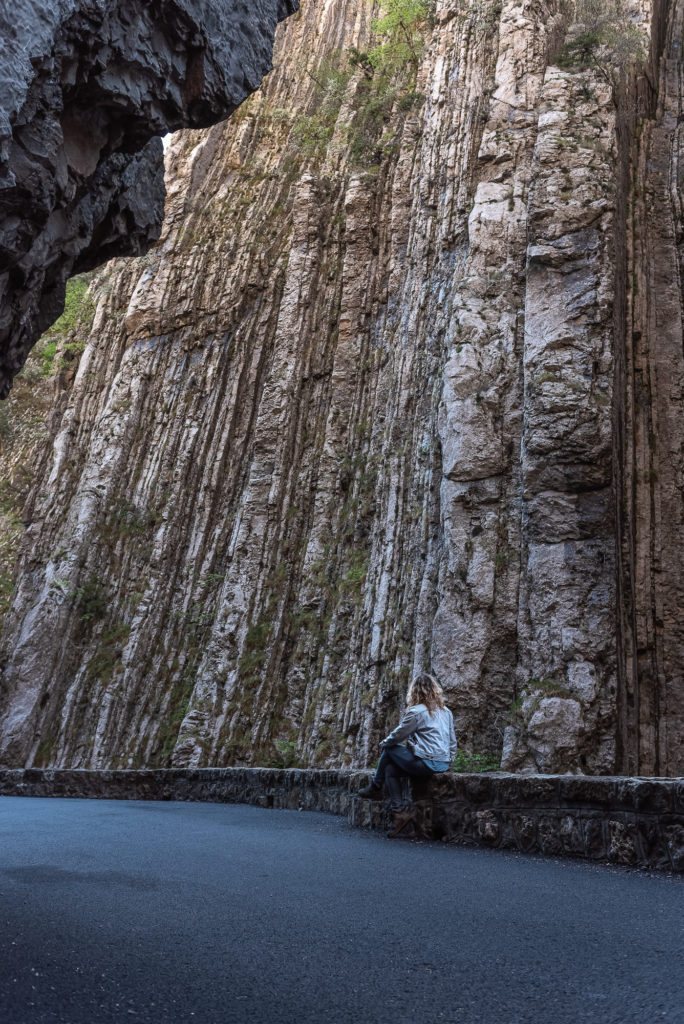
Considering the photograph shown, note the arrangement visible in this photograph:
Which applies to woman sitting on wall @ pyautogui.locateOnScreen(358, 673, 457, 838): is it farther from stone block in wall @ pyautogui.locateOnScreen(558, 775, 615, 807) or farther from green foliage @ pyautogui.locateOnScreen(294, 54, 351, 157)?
green foliage @ pyautogui.locateOnScreen(294, 54, 351, 157)

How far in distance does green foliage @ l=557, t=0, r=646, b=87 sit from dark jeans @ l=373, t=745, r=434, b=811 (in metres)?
12.9

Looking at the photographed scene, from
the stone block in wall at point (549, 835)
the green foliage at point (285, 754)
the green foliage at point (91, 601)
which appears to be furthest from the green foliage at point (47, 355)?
the stone block in wall at point (549, 835)

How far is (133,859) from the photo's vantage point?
5.18 meters

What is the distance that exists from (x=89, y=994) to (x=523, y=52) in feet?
56.7

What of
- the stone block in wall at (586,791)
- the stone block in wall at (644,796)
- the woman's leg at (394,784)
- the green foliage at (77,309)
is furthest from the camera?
the green foliage at (77,309)

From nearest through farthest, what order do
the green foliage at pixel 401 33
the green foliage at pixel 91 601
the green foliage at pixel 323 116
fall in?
the green foliage at pixel 91 601 < the green foliage at pixel 401 33 < the green foliage at pixel 323 116

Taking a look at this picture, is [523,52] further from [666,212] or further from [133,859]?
[133,859]

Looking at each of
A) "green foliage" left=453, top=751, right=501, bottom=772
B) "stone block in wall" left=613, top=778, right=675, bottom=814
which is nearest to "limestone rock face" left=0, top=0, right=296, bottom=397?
"stone block in wall" left=613, top=778, right=675, bottom=814

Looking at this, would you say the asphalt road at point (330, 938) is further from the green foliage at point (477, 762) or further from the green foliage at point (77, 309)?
the green foliage at point (77, 309)

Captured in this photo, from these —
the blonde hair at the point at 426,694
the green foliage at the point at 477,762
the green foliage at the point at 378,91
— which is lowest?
the green foliage at the point at 477,762

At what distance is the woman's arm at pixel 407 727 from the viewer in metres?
6.64

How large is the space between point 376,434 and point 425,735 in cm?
1070

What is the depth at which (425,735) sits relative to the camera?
6754 mm

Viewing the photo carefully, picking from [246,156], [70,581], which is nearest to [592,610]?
[70,581]
